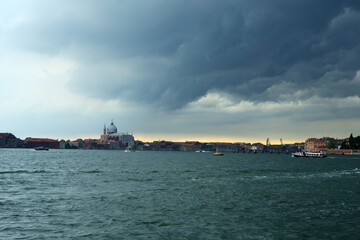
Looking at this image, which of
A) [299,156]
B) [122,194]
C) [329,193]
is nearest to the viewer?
[122,194]

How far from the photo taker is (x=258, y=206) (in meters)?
23.1

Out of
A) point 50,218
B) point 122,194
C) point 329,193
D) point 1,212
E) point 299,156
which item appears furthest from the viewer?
point 299,156

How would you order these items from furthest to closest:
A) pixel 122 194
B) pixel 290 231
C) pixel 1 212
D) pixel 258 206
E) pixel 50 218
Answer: pixel 122 194
pixel 258 206
pixel 1 212
pixel 50 218
pixel 290 231

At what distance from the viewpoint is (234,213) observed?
20609 mm

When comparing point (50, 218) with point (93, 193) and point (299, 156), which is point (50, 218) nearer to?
point (93, 193)

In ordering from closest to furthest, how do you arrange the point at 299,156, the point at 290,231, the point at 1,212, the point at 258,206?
the point at 290,231
the point at 1,212
the point at 258,206
the point at 299,156

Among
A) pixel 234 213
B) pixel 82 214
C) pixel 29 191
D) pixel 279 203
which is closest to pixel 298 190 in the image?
pixel 279 203

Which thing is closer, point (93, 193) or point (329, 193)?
point (93, 193)

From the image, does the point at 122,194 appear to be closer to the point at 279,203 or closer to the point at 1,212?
the point at 1,212

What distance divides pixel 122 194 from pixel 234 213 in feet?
36.2

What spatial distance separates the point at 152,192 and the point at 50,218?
12.1 m

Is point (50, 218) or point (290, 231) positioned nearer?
point (290, 231)

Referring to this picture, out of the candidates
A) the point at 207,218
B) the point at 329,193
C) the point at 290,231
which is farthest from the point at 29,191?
the point at 329,193

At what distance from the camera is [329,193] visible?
30156 millimetres
